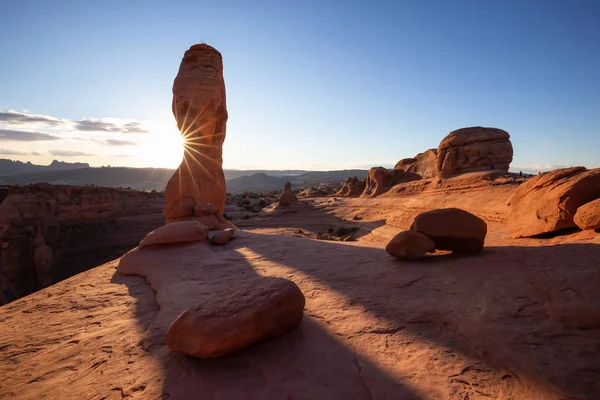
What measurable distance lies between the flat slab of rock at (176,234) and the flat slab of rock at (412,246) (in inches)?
206

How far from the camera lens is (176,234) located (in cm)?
729

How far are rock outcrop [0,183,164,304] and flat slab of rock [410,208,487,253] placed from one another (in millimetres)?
20139

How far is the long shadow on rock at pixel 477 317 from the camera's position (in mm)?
1960

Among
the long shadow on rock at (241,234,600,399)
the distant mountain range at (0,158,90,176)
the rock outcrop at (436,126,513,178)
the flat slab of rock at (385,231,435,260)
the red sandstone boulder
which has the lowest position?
the long shadow on rock at (241,234,600,399)

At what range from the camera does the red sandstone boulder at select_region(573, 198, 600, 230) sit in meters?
4.16

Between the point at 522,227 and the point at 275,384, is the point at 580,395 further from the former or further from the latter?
the point at 522,227

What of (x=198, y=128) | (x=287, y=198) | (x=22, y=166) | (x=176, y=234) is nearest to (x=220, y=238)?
(x=176, y=234)

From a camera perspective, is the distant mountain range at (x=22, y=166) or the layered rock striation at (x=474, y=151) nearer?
the layered rock striation at (x=474, y=151)

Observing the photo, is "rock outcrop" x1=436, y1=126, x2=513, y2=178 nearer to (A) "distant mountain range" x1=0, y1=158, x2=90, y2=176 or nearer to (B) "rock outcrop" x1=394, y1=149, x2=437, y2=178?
(B) "rock outcrop" x1=394, y1=149, x2=437, y2=178

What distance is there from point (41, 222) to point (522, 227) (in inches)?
925

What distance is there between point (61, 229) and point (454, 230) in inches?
918

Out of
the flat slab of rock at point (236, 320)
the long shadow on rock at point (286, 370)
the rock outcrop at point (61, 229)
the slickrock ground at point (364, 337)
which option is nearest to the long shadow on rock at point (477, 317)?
the slickrock ground at point (364, 337)

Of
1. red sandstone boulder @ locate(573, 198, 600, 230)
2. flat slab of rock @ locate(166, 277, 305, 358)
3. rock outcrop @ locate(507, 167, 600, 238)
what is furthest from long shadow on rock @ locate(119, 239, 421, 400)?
rock outcrop @ locate(507, 167, 600, 238)

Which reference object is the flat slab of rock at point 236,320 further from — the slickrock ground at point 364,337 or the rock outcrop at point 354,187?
the rock outcrop at point 354,187
